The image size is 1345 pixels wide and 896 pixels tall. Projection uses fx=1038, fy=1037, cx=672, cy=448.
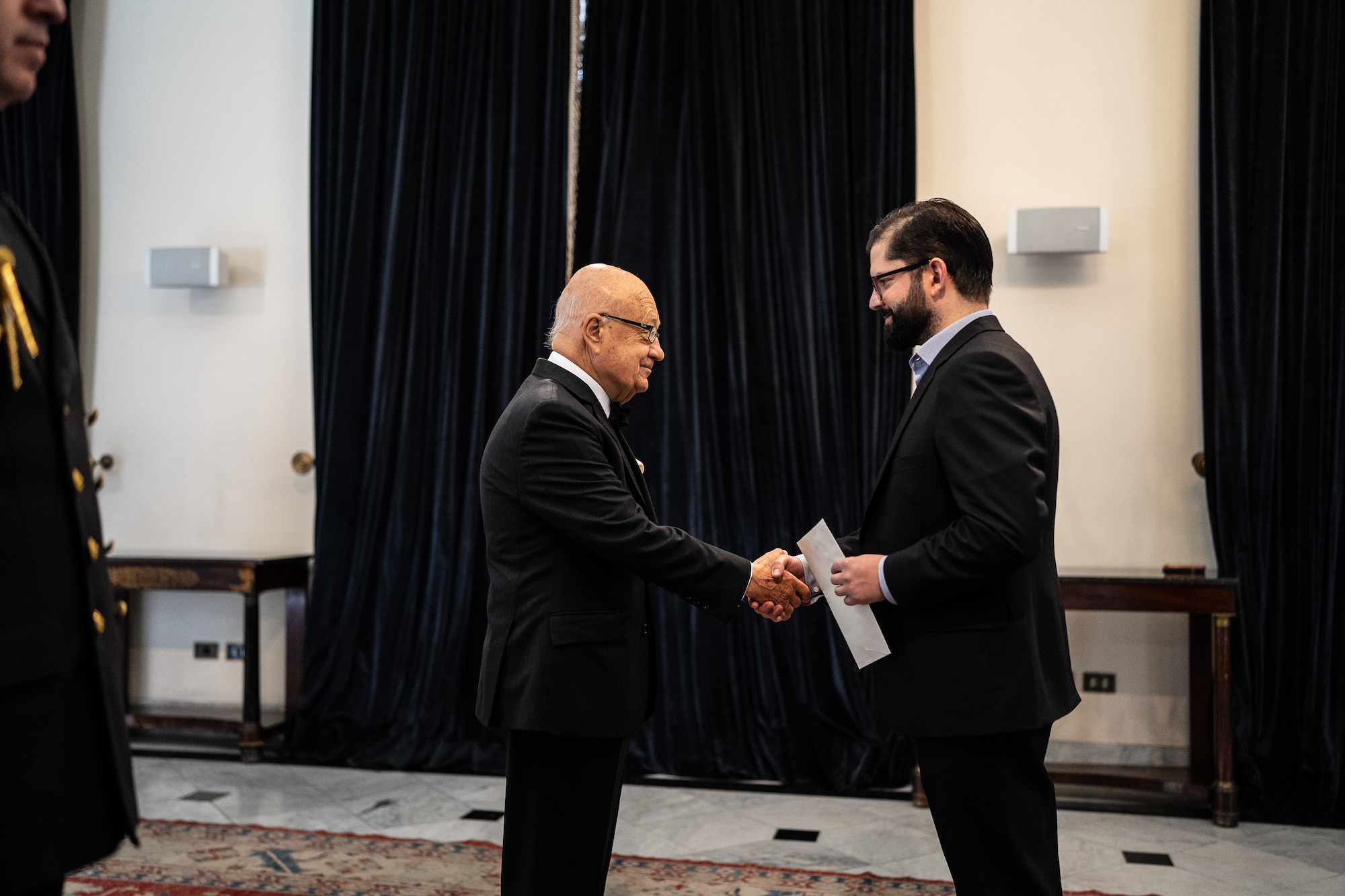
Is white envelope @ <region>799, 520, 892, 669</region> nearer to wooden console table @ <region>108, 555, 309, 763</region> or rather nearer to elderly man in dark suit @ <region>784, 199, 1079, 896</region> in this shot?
elderly man in dark suit @ <region>784, 199, 1079, 896</region>

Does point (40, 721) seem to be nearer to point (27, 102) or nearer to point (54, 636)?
point (54, 636)

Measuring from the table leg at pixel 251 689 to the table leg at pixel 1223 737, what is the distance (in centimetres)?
400

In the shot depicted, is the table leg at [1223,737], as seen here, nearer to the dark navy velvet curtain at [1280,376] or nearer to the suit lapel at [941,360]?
the dark navy velvet curtain at [1280,376]

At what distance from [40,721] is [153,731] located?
4.55 metres

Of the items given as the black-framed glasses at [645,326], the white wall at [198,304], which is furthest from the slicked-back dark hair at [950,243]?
the white wall at [198,304]

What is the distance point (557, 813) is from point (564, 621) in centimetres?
37

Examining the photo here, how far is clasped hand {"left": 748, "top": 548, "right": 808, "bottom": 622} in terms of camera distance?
8.29ft

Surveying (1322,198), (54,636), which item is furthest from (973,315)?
(1322,198)

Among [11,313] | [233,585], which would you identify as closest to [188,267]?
[233,585]

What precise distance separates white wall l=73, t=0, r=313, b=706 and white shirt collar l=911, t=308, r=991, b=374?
3.88m

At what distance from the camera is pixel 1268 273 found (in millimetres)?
4176

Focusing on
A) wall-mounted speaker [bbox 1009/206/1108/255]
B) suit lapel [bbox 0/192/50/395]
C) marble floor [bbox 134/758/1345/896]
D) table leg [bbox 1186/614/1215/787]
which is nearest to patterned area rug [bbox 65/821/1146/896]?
marble floor [bbox 134/758/1345/896]

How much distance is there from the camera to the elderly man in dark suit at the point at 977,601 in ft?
5.99

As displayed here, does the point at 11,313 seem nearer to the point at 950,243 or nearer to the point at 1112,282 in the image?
the point at 950,243
